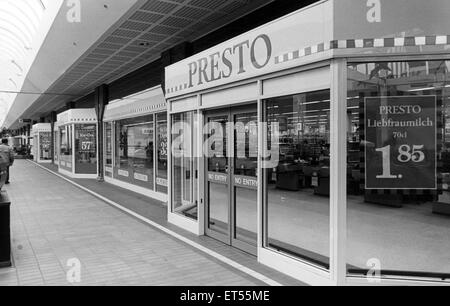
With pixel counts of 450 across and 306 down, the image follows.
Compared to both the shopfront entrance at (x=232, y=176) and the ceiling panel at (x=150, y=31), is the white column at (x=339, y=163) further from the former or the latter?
the ceiling panel at (x=150, y=31)

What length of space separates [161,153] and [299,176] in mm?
3286

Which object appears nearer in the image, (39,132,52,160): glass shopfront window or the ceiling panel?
the ceiling panel

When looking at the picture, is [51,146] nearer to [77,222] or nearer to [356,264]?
[77,222]

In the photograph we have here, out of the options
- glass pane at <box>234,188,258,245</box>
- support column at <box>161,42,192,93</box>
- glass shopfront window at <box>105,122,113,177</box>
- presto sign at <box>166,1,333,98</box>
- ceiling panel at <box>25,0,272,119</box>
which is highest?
ceiling panel at <box>25,0,272,119</box>

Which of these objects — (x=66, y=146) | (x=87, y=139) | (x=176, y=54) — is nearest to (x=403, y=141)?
(x=176, y=54)

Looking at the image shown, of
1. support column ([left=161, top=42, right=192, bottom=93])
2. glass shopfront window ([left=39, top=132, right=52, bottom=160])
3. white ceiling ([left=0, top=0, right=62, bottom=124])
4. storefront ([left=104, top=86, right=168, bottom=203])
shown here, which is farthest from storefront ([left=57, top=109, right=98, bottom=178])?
glass shopfront window ([left=39, top=132, right=52, bottom=160])

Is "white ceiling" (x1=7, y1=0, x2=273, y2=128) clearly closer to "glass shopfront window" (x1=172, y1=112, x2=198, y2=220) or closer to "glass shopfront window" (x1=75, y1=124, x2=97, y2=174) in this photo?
"glass shopfront window" (x1=172, y1=112, x2=198, y2=220)

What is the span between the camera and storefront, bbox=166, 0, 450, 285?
130 inches

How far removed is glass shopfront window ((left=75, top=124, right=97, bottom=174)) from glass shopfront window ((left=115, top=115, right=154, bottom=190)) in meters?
2.41

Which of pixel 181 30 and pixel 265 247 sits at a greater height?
pixel 181 30

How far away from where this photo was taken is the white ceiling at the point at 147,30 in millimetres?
6160

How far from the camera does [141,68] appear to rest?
10.6 metres
